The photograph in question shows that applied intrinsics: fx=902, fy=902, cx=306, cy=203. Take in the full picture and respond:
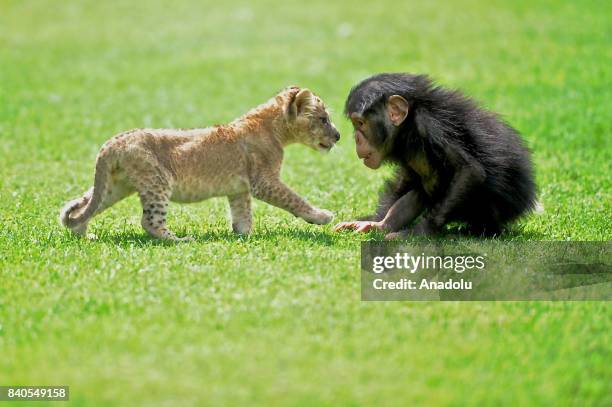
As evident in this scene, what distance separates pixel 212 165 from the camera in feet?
24.6

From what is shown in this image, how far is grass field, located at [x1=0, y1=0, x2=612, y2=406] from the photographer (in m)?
4.69

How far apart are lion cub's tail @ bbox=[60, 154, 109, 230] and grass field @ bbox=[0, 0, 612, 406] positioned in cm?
18

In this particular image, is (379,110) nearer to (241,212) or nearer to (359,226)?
(359,226)

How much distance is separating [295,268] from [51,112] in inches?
347

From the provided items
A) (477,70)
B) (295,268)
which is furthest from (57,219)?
(477,70)

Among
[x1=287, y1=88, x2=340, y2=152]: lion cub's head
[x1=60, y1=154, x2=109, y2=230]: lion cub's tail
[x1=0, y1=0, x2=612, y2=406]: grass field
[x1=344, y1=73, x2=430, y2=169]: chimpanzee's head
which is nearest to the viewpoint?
[x1=0, y1=0, x2=612, y2=406]: grass field

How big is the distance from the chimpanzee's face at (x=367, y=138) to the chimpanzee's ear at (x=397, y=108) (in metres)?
0.18

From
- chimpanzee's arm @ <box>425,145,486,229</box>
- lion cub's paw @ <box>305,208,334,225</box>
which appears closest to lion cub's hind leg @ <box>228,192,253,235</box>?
lion cub's paw @ <box>305,208,334,225</box>

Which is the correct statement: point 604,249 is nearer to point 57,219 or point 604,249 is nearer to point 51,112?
point 57,219

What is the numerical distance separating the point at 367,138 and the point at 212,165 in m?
1.32

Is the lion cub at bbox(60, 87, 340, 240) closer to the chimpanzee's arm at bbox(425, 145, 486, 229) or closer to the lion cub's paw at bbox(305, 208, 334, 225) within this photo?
the lion cub's paw at bbox(305, 208, 334, 225)

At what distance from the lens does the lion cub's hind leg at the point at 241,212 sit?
7.75 m

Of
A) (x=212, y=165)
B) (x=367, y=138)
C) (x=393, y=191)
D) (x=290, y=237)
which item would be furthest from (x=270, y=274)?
(x=393, y=191)

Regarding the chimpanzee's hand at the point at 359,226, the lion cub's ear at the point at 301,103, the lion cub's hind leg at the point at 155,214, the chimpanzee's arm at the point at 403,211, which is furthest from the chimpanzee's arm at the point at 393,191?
the lion cub's hind leg at the point at 155,214
